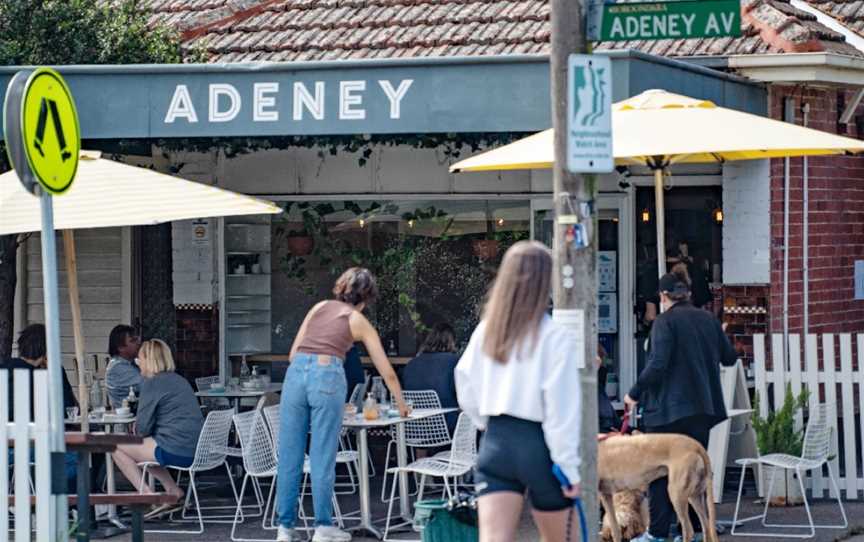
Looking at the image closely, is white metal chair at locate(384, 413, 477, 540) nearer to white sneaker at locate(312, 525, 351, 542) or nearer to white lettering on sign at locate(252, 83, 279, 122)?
white sneaker at locate(312, 525, 351, 542)

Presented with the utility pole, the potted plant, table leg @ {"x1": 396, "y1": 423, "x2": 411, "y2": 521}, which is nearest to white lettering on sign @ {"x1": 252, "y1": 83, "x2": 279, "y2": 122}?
table leg @ {"x1": 396, "y1": 423, "x2": 411, "y2": 521}

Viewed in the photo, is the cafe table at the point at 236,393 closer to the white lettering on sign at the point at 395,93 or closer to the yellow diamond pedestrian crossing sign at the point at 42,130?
the white lettering on sign at the point at 395,93

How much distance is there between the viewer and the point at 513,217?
46.7ft

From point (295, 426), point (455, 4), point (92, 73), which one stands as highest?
point (455, 4)

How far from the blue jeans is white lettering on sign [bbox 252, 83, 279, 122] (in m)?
2.23

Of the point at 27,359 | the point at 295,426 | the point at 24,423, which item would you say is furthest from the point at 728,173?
the point at 24,423

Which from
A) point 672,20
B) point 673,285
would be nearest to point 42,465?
point 672,20

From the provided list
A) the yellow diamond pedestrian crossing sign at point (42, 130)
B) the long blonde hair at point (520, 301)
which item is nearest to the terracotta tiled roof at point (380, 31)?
the yellow diamond pedestrian crossing sign at point (42, 130)

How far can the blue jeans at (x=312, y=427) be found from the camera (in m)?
9.98

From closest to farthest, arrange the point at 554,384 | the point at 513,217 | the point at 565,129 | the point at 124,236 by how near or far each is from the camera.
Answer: the point at 554,384
the point at 565,129
the point at 513,217
the point at 124,236

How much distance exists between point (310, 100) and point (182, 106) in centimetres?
98

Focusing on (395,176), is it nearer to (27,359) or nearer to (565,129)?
(27,359)

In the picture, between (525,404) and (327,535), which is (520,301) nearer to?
(525,404)

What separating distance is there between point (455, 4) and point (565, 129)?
7.75 metres
